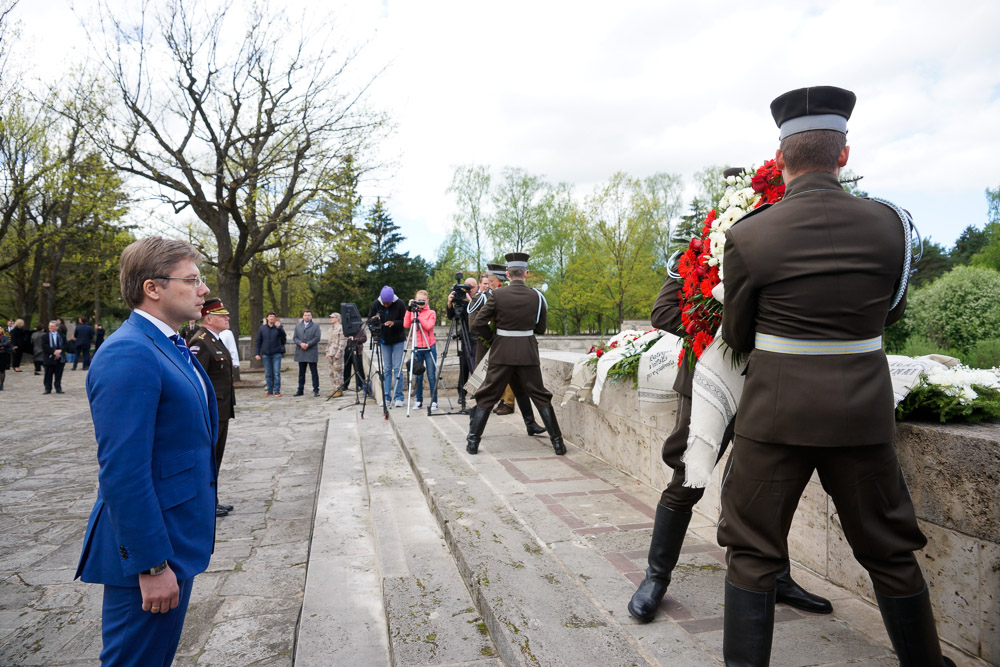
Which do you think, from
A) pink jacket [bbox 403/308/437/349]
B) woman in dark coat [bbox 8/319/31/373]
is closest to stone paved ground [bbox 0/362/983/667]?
pink jacket [bbox 403/308/437/349]

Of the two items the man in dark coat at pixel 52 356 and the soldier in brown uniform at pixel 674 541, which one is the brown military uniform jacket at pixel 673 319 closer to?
the soldier in brown uniform at pixel 674 541

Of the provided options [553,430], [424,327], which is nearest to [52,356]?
[424,327]

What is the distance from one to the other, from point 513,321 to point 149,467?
15.3 ft

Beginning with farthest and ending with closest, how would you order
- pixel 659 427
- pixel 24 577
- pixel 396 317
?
pixel 396 317 → pixel 659 427 → pixel 24 577

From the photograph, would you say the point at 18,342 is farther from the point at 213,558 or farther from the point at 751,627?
the point at 751,627

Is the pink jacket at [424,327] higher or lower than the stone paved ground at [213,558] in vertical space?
higher

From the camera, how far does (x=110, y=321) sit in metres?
36.6

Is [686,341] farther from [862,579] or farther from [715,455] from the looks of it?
[862,579]

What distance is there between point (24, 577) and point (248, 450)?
4.04 meters

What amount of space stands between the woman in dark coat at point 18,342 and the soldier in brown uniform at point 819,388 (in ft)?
81.0

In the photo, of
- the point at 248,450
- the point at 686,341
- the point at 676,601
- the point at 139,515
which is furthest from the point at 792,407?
the point at 248,450

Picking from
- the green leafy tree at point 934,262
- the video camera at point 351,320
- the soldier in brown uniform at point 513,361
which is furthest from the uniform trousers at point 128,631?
the green leafy tree at point 934,262

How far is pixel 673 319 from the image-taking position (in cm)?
304

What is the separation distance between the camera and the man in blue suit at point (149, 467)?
1709 mm
